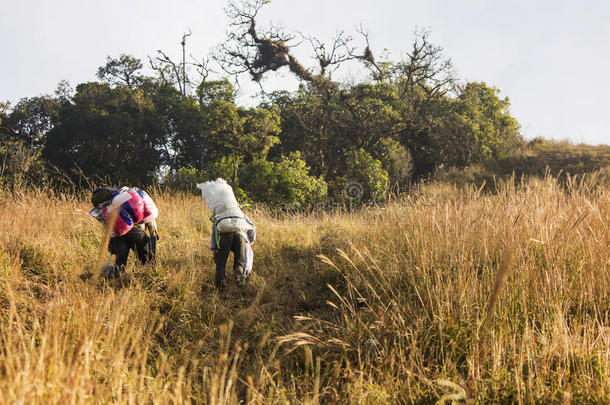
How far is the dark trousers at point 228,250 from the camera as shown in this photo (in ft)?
15.7

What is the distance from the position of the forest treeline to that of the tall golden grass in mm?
6428

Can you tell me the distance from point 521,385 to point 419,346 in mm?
702

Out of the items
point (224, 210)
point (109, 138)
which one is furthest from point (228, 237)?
point (109, 138)

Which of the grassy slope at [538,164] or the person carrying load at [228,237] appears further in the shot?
the grassy slope at [538,164]

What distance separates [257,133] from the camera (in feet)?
40.2

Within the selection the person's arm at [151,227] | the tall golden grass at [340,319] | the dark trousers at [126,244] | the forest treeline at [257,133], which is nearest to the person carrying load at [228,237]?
the tall golden grass at [340,319]

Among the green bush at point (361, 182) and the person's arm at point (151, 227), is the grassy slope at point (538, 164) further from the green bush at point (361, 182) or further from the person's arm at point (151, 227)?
the person's arm at point (151, 227)

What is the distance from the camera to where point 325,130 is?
639 inches

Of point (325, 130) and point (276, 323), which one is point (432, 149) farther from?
point (276, 323)

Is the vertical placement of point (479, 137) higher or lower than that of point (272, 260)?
higher

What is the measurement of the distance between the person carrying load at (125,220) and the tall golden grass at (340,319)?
9.3 inches

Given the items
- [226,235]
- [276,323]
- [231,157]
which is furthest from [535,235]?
[231,157]

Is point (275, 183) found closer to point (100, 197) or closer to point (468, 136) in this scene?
point (100, 197)

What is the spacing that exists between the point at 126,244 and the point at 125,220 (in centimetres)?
42
